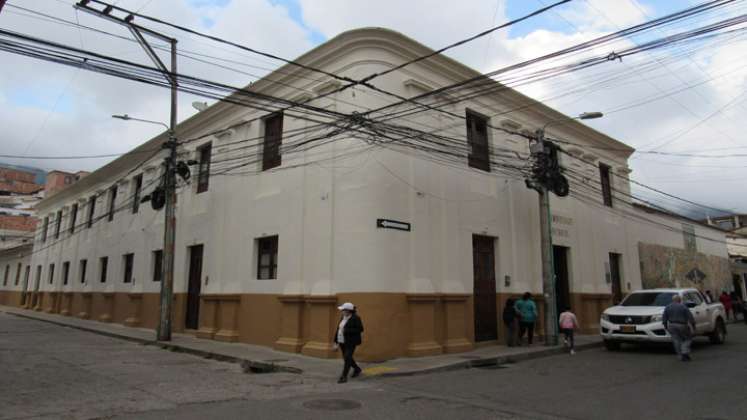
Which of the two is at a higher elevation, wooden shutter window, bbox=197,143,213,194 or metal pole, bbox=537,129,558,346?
wooden shutter window, bbox=197,143,213,194

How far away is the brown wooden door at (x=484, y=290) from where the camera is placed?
14.8 m

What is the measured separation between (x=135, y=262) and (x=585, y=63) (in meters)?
20.2

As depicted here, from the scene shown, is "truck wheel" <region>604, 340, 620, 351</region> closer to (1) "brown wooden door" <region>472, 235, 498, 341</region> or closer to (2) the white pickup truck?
(2) the white pickup truck

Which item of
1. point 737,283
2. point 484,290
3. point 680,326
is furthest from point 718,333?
point 737,283

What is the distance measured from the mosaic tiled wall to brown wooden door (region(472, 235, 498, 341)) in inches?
474

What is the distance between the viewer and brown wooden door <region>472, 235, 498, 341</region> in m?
14.8

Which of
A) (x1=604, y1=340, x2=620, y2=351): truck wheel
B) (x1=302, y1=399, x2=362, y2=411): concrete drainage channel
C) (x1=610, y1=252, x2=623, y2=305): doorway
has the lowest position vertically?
(x1=302, y1=399, x2=362, y2=411): concrete drainage channel

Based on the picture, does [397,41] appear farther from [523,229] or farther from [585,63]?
[523,229]

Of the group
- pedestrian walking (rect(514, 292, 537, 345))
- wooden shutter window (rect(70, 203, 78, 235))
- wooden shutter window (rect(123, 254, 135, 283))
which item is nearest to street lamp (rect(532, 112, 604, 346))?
pedestrian walking (rect(514, 292, 537, 345))

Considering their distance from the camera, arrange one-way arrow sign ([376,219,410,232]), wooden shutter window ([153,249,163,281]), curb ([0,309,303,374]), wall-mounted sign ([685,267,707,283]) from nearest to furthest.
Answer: curb ([0,309,303,374]), one-way arrow sign ([376,219,410,232]), wooden shutter window ([153,249,163,281]), wall-mounted sign ([685,267,707,283])

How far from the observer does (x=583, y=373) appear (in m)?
10.4

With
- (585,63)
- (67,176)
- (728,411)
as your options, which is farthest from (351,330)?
(67,176)

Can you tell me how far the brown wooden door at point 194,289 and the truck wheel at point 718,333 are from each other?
53.7 feet

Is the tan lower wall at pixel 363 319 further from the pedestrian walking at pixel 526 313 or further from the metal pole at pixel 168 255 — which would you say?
the metal pole at pixel 168 255
